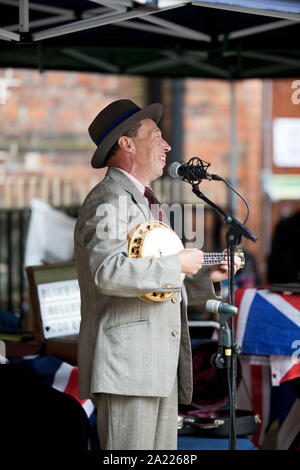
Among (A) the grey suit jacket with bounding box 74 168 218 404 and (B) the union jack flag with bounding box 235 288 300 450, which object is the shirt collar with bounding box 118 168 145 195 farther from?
(B) the union jack flag with bounding box 235 288 300 450

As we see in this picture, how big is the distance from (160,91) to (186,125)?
55 centimetres

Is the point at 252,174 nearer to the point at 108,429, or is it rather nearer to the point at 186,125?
the point at 186,125

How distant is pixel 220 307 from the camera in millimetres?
3162

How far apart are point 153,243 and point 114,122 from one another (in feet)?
1.87

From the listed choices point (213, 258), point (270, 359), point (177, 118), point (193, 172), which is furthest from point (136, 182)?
point (177, 118)

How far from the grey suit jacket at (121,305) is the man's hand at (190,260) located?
28mm

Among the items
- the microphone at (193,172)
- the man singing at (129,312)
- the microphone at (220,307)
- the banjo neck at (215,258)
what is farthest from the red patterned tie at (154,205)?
the microphone at (220,307)

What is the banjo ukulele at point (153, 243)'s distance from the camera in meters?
3.05

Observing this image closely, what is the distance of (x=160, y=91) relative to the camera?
33.5ft

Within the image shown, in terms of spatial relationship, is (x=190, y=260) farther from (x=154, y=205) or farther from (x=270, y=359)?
(x=270, y=359)

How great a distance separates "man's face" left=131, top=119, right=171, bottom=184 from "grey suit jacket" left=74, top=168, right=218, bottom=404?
0.09m

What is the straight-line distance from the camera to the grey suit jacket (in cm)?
Result: 295

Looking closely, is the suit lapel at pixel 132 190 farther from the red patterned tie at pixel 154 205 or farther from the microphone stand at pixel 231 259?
the microphone stand at pixel 231 259

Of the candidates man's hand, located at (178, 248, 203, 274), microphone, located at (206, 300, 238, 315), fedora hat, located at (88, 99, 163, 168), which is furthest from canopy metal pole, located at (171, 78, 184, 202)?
man's hand, located at (178, 248, 203, 274)
